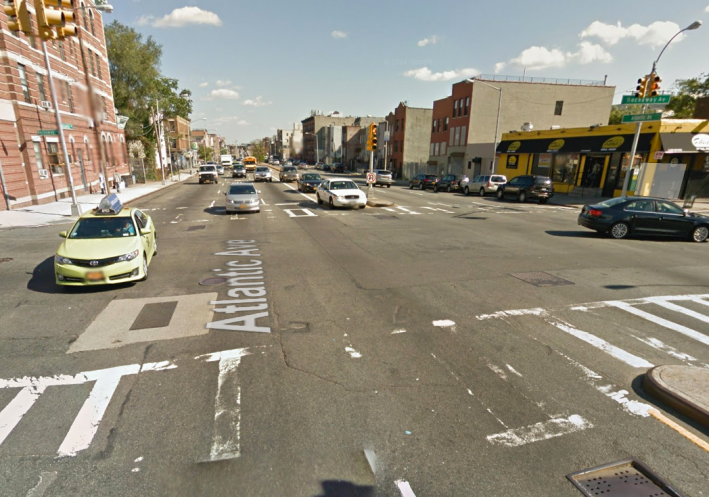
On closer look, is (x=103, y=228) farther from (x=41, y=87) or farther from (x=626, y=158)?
(x=626, y=158)

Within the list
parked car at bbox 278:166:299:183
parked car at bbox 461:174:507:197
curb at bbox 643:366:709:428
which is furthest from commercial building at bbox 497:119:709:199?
curb at bbox 643:366:709:428

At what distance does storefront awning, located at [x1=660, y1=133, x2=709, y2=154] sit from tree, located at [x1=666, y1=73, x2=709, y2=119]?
23898 millimetres

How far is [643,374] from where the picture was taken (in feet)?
15.3

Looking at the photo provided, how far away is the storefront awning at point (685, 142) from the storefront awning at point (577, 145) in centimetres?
94

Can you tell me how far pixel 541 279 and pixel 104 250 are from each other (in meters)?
9.61

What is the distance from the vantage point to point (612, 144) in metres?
27.0

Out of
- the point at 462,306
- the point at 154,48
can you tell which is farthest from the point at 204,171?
the point at 462,306

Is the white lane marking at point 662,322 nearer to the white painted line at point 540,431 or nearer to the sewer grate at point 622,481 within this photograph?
the white painted line at point 540,431

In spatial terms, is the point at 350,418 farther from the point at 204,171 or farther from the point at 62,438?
the point at 204,171

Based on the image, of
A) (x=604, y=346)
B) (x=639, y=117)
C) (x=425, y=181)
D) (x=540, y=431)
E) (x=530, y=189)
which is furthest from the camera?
(x=425, y=181)

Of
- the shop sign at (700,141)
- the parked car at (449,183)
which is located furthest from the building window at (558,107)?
the shop sign at (700,141)

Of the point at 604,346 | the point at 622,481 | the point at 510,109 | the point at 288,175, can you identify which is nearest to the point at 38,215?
the point at 604,346

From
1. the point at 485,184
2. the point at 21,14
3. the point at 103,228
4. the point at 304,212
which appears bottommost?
the point at 304,212

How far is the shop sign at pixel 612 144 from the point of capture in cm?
2652
